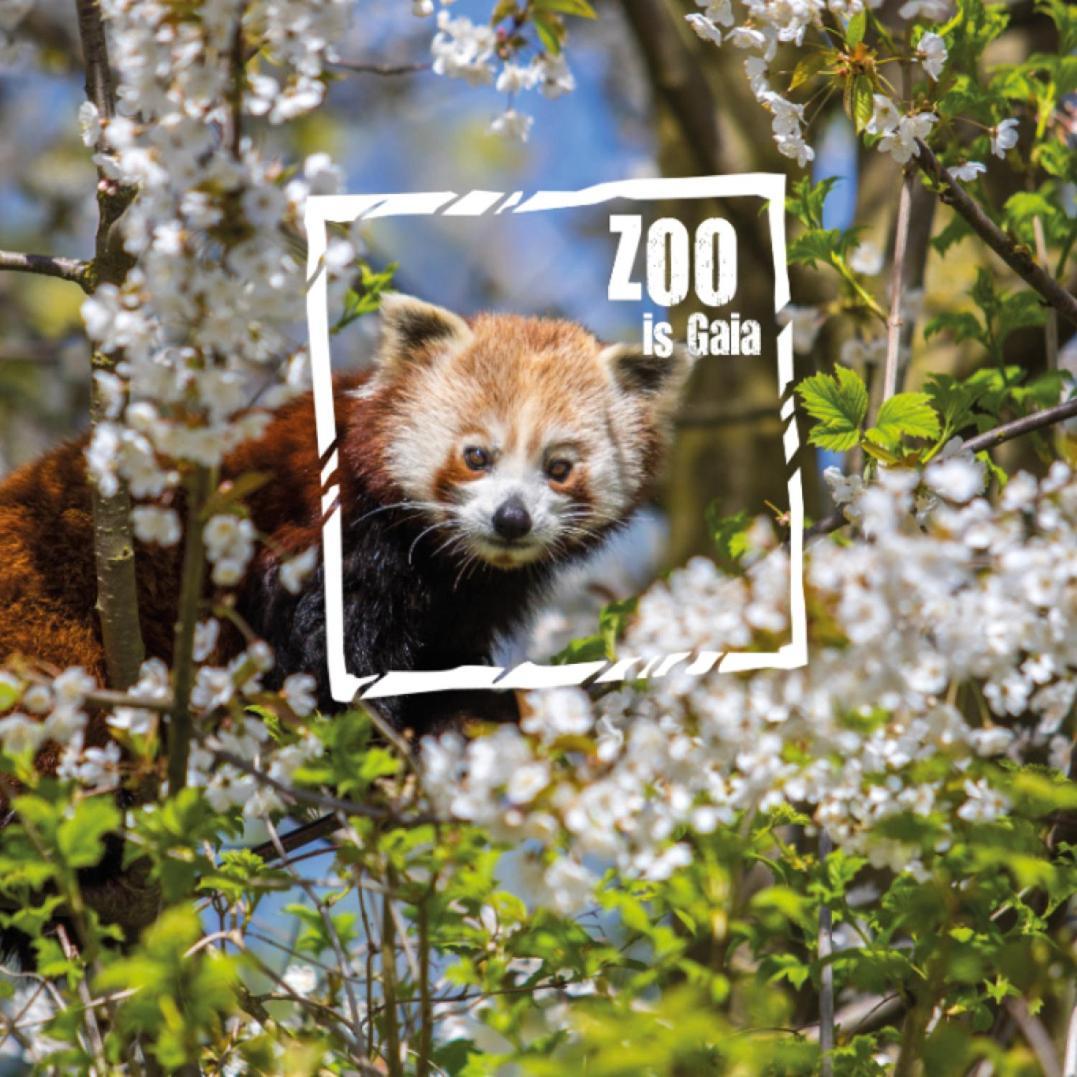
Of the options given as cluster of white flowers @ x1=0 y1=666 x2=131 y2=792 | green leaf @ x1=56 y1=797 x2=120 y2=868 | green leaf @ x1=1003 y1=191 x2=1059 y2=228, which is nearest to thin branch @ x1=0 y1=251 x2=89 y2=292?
cluster of white flowers @ x1=0 y1=666 x2=131 y2=792

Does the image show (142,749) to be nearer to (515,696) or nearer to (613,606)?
(613,606)

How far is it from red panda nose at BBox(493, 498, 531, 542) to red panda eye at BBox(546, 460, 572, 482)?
19cm

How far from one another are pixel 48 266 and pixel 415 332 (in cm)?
138

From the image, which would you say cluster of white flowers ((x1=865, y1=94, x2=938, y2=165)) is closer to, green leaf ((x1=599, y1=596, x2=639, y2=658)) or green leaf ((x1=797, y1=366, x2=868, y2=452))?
green leaf ((x1=797, y1=366, x2=868, y2=452))

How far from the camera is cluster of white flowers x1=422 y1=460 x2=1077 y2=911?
1.84m

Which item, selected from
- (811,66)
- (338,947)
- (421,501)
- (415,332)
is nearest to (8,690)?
(338,947)

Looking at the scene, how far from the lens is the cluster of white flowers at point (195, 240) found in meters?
1.82

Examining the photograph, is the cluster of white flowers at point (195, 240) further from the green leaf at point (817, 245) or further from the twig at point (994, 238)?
the green leaf at point (817, 245)

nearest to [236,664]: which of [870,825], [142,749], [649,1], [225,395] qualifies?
[142,749]

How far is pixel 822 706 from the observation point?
1.88m

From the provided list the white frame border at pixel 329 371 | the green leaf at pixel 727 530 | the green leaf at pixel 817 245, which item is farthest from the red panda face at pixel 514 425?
the green leaf at pixel 817 245

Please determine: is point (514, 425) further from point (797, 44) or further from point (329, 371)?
point (797, 44)

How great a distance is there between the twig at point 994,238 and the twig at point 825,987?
4.05ft

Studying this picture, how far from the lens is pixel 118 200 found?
262 centimetres
